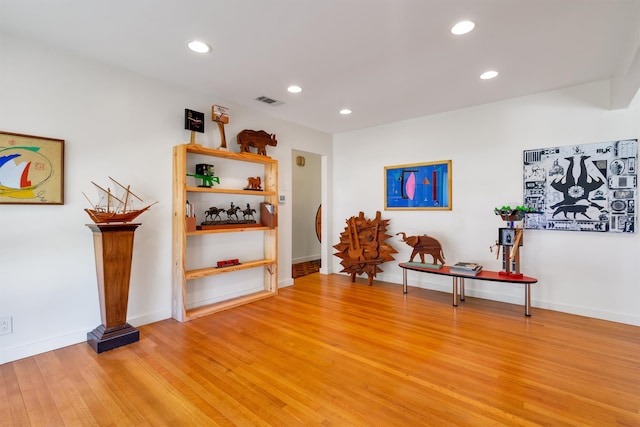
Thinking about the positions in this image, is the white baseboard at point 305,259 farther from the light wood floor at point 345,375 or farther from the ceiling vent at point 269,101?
the ceiling vent at point 269,101

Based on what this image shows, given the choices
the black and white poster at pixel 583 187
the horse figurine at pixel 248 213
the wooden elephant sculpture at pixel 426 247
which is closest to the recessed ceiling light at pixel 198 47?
the horse figurine at pixel 248 213

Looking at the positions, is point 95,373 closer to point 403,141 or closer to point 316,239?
point 403,141

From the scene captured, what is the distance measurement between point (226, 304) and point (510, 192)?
3.77 m

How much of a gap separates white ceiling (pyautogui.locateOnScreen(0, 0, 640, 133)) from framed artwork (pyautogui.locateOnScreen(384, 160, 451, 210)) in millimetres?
1139

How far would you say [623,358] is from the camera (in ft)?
7.84

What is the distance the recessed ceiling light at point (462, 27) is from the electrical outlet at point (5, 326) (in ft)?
13.5

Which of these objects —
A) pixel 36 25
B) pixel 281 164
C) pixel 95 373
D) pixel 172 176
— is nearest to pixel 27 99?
pixel 36 25

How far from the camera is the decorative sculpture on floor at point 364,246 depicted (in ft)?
15.5

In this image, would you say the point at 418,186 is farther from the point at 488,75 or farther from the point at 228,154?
the point at 228,154

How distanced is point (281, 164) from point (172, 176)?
66.3 inches

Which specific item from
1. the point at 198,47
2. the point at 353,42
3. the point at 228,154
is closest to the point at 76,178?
the point at 228,154

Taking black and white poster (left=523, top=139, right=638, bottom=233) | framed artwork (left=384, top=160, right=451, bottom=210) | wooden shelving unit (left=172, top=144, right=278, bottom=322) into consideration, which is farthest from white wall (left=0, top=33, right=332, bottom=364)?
black and white poster (left=523, top=139, right=638, bottom=233)

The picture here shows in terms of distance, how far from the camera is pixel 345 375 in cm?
218

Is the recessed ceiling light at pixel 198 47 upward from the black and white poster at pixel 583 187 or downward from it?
upward
